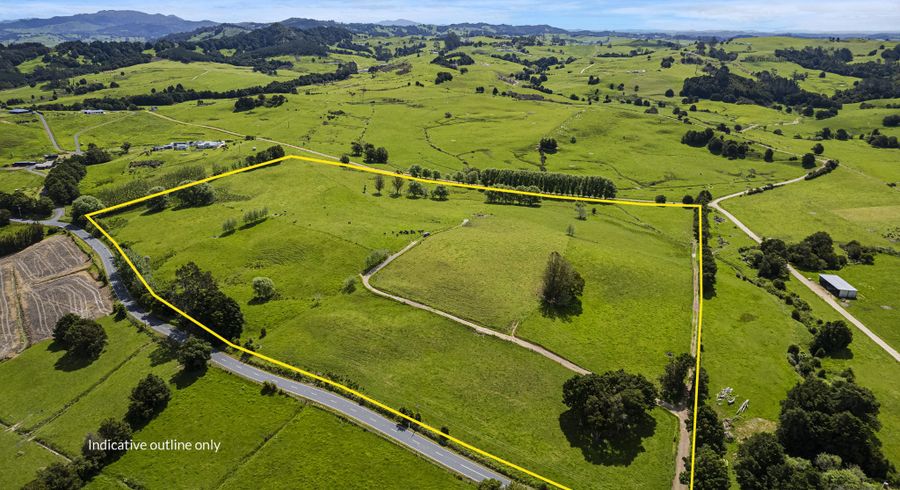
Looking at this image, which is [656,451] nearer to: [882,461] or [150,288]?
[882,461]

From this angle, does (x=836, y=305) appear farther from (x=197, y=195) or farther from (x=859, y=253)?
(x=197, y=195)

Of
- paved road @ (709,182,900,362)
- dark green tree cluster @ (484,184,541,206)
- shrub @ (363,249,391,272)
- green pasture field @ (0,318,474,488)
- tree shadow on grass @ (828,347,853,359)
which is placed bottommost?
paved road @ (709,182,900,362)

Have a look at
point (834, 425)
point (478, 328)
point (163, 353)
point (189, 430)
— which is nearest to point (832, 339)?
point (834, 425)

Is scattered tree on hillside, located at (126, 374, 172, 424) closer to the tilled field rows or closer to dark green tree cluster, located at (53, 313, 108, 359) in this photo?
dark green tree cluster, located at (53, 313, 108, 359)

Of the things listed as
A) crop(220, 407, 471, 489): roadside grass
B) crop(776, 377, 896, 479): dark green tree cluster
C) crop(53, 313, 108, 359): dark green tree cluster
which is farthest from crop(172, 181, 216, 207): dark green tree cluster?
crop(776, 377, 896, 479): dark green tree cluster

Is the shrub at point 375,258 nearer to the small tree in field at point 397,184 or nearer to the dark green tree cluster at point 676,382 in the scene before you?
the small tree in field at point 397,184

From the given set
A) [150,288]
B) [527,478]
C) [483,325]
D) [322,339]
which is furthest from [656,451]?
[150,288]
